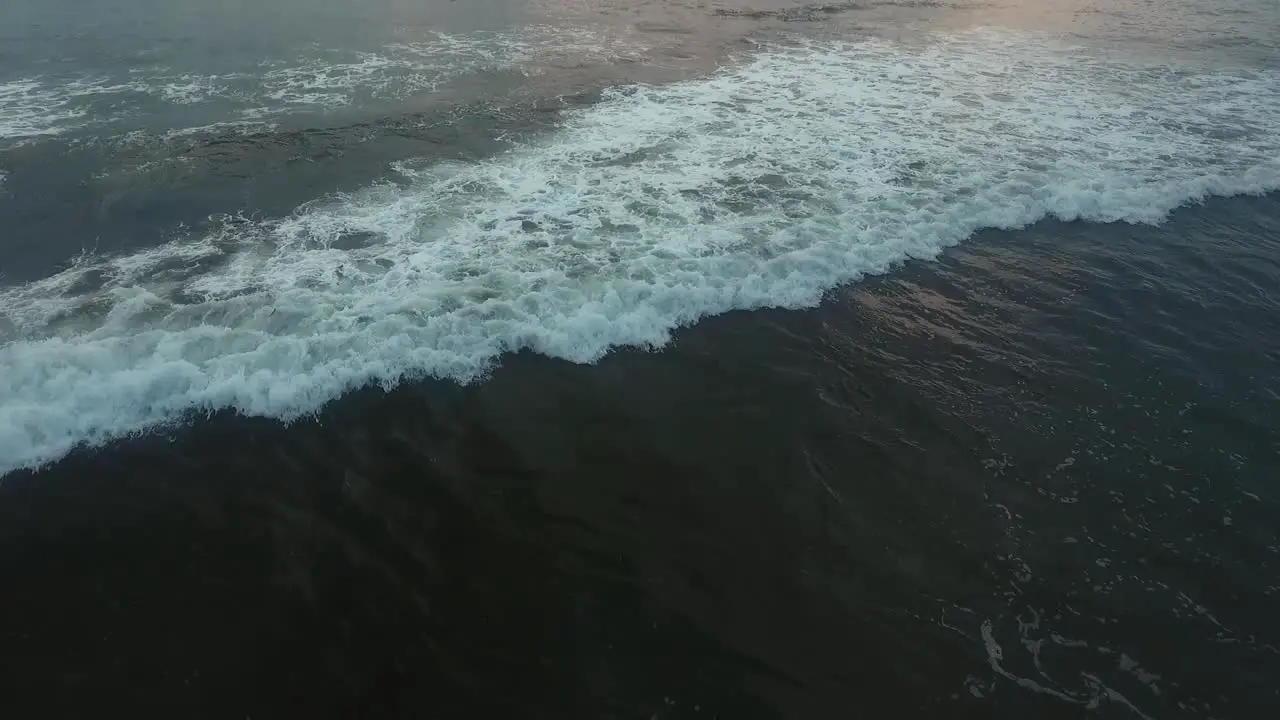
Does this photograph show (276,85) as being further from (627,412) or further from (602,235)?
(627,412)

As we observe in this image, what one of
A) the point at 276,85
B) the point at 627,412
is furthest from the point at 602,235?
the point at 276,85

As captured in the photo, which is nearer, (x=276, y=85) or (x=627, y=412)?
(x=627, y=412)

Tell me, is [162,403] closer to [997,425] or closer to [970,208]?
[997,425]

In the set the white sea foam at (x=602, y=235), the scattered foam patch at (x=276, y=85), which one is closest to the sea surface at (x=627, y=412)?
the white sea foam at (x=602, y=235)

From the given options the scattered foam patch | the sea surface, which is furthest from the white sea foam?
the scattered foam patch

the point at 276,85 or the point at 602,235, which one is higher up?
the point at 276,85

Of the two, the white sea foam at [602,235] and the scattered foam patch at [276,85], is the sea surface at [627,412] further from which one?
the scattered foam patch at [276,85]

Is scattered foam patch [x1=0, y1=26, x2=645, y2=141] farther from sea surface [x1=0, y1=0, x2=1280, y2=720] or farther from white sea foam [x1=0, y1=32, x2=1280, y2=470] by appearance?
white sea foam [x1=0, y1=32, x2=1280, y2=470]
